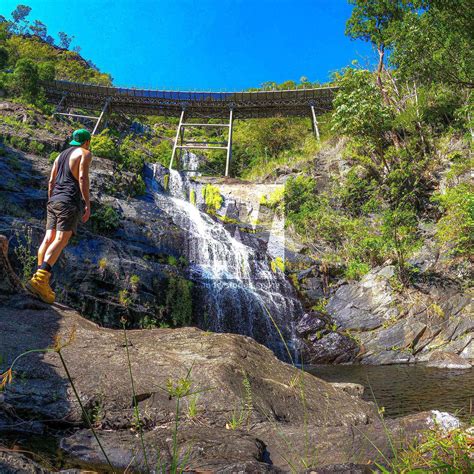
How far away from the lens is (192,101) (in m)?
25.5

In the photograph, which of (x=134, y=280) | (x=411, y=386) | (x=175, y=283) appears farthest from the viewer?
(x=175, y=283)

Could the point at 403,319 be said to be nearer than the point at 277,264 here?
Yes

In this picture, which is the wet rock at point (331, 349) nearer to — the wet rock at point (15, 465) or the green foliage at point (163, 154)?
the wet rock at point (15, 465)

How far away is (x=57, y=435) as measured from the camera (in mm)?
2502

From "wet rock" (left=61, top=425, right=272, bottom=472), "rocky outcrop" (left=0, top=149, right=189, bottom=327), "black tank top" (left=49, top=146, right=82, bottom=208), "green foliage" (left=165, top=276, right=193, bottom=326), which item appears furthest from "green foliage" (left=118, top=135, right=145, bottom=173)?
"wet rock" (left=61, top=425, right=272, bottom=472)

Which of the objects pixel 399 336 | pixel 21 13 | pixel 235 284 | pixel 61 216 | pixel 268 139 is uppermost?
pixel 21 13

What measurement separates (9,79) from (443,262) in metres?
21.7

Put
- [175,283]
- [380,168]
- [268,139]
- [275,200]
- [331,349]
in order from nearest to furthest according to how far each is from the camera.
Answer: [331,349] → [175,283] → [380,168] → [275,200] → [268,139]

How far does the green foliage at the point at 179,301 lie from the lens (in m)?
10.1

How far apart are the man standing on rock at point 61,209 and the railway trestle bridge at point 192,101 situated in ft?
67.4

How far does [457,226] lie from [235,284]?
6429 millimetres

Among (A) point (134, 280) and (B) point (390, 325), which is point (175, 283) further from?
(B) point (390, 325)

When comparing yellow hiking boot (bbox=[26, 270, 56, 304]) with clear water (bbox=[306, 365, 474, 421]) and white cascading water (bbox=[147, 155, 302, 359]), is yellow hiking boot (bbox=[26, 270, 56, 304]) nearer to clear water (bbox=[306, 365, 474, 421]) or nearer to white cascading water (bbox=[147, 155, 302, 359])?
clear water (bbox=[306, 365, 474, 421])

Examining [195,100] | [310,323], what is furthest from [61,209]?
[195,100]
